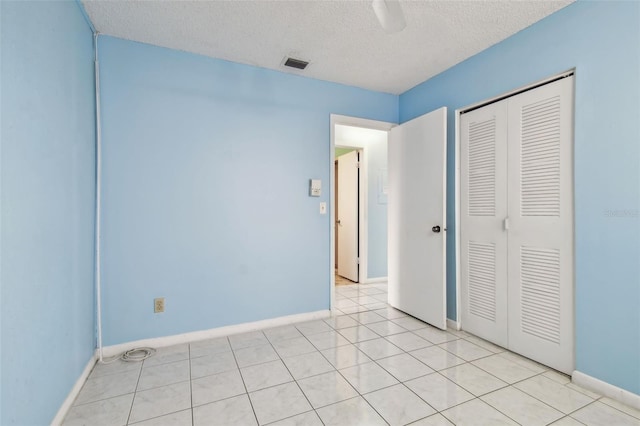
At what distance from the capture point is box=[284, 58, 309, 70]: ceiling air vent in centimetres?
271

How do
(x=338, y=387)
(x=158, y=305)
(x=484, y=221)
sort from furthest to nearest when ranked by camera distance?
(x=484, y=221) < (x=158, y=305) < (x=338, y=387)

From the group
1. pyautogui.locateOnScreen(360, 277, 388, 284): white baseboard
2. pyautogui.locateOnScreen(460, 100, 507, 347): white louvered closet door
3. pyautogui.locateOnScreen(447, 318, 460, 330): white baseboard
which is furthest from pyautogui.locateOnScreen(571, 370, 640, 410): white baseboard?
pyautogui.locateOnScreen(360, 277, 388, 284): white baseboard

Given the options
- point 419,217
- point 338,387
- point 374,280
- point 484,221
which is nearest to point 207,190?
point 338,387

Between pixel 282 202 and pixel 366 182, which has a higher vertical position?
pixel 366 182

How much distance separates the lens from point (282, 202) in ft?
9.66

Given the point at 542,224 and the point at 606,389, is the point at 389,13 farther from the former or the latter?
the point at 606,389

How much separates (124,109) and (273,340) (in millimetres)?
2273

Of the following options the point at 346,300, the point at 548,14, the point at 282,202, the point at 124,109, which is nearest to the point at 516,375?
the point at 346,300

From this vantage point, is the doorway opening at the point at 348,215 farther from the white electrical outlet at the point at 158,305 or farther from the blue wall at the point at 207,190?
the white electrical outlet at the point at 158,305

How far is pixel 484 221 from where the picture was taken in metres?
2.57

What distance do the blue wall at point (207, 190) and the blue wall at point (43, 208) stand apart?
28cm

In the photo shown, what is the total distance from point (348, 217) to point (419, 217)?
193cm

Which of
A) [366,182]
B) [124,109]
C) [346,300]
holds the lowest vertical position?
[346,300]

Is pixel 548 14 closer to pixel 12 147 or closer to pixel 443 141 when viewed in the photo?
pixel 443 141
